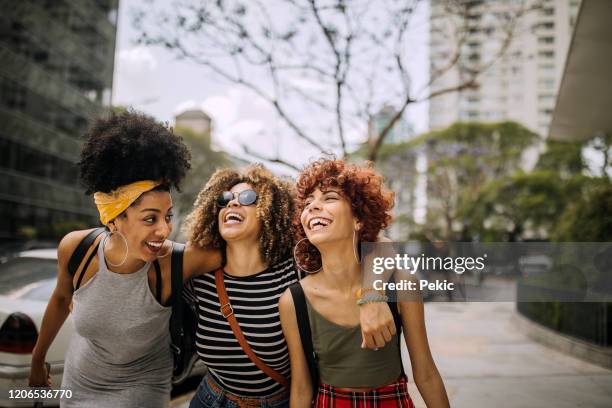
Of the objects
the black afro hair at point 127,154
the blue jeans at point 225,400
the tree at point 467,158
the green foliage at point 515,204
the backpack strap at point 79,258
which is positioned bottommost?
the blue jeans at point 225,400

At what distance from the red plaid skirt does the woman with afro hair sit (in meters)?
0.88

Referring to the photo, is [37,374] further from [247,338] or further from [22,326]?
[247,338]

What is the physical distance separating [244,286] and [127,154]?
2.89 ft

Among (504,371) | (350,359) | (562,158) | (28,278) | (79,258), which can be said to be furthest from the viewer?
(562,158)

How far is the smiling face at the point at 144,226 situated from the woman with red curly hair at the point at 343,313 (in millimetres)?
687

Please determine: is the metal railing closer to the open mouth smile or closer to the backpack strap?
the open mouth smile

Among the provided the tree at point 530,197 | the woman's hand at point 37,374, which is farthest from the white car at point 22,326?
the tree at point 530,197

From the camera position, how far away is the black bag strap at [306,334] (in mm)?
2119

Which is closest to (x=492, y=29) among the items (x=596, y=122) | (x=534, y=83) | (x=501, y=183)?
(x=596, y=122)

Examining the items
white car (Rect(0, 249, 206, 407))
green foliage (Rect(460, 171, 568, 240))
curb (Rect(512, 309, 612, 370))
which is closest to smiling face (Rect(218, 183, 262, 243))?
white car (Rect(0, 249, 206, 407))

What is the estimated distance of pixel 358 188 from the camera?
2.25 meters

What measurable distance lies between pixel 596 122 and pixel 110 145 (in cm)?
1052

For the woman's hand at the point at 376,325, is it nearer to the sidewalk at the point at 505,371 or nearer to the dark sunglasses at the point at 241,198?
the sidewalk at the point at 505,371

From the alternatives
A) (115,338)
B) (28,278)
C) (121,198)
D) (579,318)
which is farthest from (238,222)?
(579,318)
